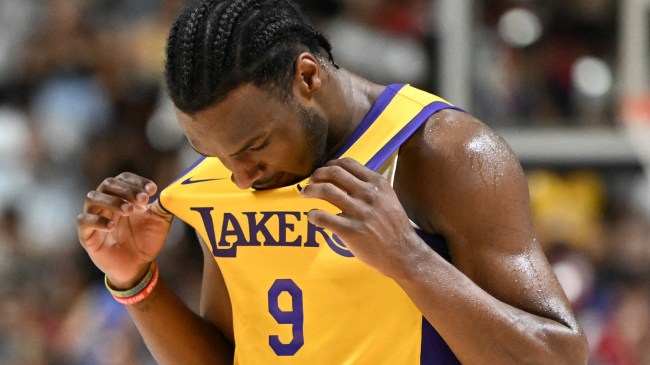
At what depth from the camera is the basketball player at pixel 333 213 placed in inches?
86.6

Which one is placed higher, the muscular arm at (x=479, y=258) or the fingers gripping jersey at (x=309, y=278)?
the muscular arm at (x=479, y=258)

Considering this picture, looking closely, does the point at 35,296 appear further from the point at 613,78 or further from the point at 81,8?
the point at 613,78

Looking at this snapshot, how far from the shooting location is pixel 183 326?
2.92 m

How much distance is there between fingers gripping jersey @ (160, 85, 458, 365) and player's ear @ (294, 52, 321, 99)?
0.17 meters

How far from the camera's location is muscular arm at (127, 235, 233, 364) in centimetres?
292

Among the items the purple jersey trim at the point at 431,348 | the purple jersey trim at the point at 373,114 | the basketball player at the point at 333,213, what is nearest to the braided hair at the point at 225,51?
the basketball player at the point at 333,213

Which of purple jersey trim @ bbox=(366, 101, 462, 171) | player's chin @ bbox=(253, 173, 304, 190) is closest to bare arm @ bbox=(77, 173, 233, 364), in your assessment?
player's chin @ bbox=(253, 173, 304, 190)

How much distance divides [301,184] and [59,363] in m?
4.47

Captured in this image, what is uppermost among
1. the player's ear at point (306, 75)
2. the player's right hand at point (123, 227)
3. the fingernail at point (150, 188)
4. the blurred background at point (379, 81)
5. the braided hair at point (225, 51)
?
the braided hair at point (225, 51)

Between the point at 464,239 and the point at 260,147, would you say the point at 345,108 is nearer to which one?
the point at 260,147

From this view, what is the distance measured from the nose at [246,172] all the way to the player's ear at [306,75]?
19cm

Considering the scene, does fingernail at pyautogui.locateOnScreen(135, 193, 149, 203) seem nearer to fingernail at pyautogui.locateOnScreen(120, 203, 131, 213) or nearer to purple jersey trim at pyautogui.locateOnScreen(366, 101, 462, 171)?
fingernail at pyautogui.locateOnScreen(120, 203, 131, 213)

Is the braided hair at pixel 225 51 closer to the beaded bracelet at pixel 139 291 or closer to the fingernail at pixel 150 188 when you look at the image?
the fingernail at pixel 150 188

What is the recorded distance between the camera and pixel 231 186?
2715mm
